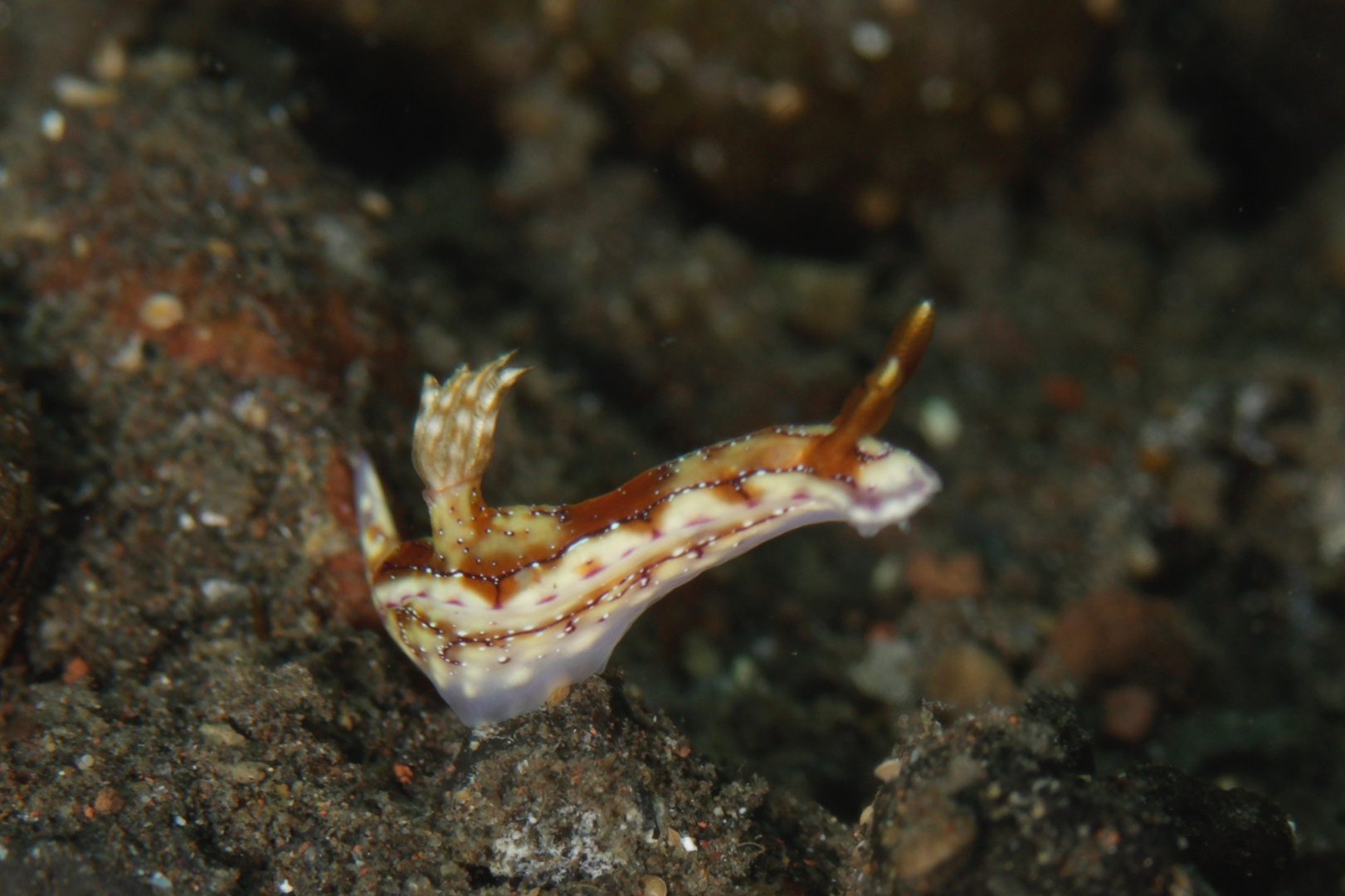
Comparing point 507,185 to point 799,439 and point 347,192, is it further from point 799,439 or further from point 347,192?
point 799,439

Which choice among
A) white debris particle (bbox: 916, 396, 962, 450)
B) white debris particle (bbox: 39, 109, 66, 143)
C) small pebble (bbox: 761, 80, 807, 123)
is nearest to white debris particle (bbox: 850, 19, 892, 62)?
small pebble (bbox: 761, 80, 807, 123)

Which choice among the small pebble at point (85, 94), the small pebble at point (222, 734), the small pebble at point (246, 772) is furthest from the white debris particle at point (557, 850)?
the small pebble at point (85, 94)

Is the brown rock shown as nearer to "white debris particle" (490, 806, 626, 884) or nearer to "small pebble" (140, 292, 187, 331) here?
"white debris particle" (490, 806, 626, 884)

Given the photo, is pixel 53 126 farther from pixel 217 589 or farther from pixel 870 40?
pixel 870 40

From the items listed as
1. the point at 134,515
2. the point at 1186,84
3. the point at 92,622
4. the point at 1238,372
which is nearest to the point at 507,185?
the point at 134,515

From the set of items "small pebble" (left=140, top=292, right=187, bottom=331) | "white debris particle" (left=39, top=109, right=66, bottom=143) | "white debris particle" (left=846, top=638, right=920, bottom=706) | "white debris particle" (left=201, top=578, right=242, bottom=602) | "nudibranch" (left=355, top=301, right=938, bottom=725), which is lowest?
"white debris particle" (left=846, top=638, right=920, bottom=706)
